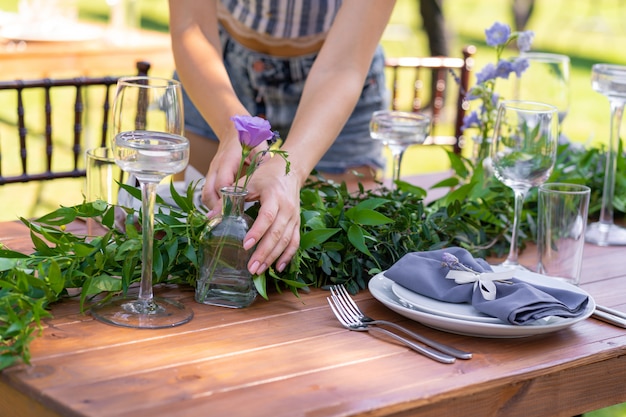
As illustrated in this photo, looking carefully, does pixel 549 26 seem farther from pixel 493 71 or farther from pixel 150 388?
pixel 150 388

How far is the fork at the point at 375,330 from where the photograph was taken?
3.51 ft

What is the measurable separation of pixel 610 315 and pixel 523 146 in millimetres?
281

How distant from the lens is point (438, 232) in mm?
1458

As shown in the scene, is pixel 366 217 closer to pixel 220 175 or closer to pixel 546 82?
pixel 220 175

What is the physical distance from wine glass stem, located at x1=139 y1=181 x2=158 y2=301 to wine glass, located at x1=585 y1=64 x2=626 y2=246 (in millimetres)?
906

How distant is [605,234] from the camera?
170cm

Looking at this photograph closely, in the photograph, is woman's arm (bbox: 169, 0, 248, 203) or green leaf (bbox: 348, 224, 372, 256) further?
woman's arm (bbox: 169, 0, 248, 203)

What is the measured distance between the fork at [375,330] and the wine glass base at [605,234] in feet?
2.15

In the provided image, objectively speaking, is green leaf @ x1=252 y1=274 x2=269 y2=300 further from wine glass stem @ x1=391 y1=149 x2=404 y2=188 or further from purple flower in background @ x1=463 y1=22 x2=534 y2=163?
purple flower in background @ x1=463 y1=22 x2=534 y2=163

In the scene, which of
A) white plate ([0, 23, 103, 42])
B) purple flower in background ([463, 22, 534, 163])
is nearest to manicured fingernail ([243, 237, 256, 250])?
purple flower in background ([463, 22, 534, 163])

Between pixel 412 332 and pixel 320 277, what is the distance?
0.23 m

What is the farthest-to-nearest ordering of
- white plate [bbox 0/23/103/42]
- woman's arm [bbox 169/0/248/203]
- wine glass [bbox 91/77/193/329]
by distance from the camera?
white plate [bbox 0/23/103/42] → woman's arm [bbox 169/0/248/203] → wine glass [bbox 91/77/193/329]

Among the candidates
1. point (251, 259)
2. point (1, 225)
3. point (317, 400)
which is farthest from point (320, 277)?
point (1, 225)

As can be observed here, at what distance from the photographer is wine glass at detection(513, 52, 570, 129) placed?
1867mm
